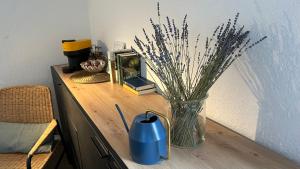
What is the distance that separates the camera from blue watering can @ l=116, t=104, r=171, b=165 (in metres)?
0.80

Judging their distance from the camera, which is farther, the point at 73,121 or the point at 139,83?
the point at 73,121

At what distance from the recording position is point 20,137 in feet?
6.36

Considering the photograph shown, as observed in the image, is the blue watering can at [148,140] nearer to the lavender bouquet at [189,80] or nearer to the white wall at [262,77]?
the lavender bouquet at [189,80]

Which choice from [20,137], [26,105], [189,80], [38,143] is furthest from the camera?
[26,105]

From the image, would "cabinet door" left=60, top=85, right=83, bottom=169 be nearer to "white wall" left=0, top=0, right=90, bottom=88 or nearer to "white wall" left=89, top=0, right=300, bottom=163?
"white wall" left=0, top=0, right=90, bottom=88

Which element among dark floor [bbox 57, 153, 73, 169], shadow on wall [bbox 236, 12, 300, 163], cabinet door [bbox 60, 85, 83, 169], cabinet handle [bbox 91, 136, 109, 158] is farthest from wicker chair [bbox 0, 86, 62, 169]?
shadow on wall [bbox 236, 12, 300, 163]

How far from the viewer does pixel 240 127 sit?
3.26 ft

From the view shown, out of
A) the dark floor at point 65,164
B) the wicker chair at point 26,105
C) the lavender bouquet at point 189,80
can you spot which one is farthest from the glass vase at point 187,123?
the dark floor at point 65,164

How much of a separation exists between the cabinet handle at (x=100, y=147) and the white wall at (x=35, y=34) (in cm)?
146

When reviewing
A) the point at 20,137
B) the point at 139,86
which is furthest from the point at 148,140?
the point at 20,137

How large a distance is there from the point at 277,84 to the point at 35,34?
6.93 ft

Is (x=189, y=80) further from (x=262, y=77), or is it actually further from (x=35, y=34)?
(x=35, y=34)

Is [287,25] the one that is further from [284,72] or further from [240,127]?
[240,127]

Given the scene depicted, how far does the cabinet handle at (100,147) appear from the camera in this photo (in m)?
1.06
